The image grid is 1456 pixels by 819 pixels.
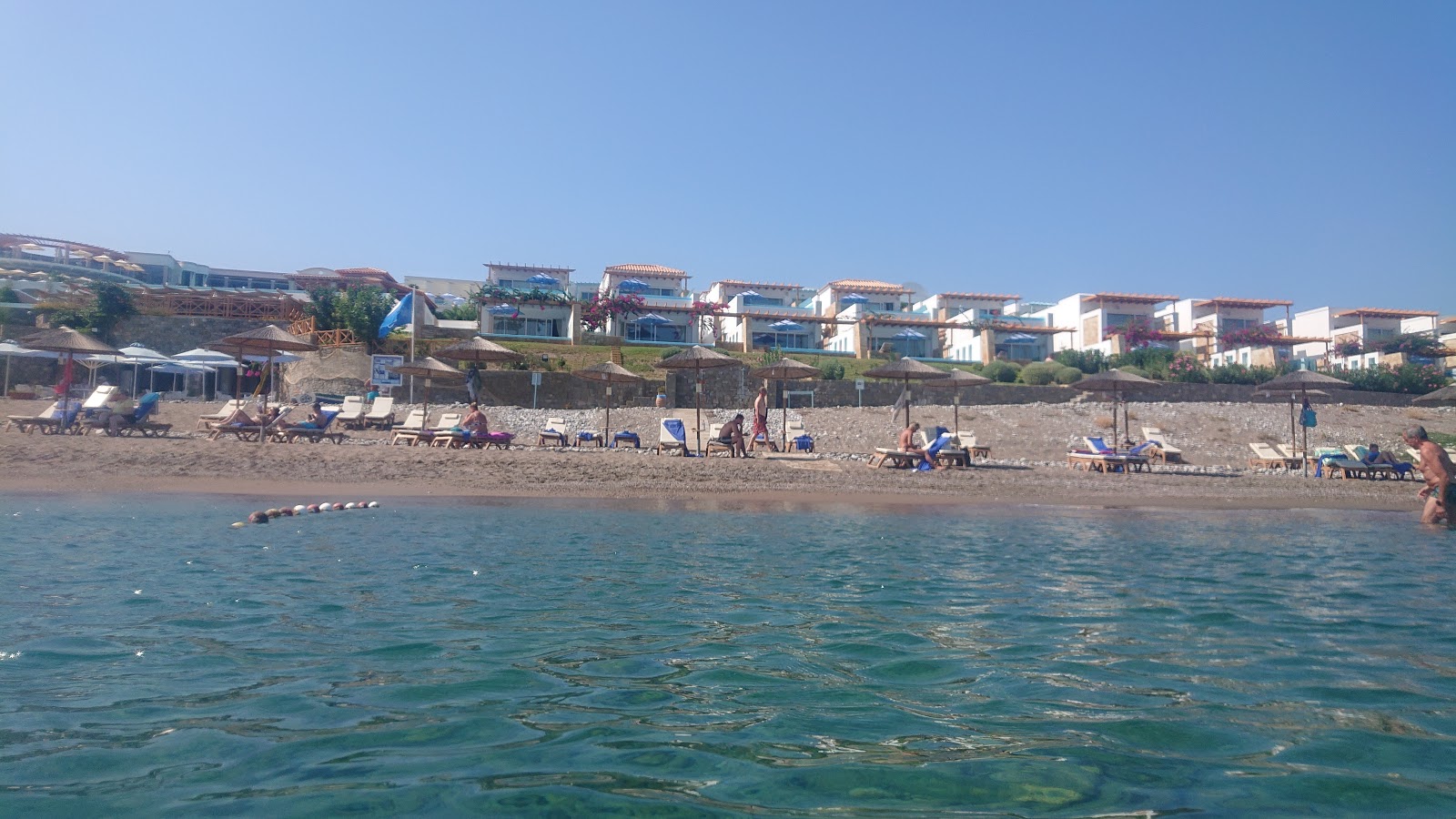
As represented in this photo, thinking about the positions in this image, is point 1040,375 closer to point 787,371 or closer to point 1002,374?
point 1002,374

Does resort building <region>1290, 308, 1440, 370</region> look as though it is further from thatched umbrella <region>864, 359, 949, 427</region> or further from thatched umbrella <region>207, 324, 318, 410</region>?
thatched umbrella <region>207, 324, 318, 410</region>

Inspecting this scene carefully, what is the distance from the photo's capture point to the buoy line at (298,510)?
384 inches

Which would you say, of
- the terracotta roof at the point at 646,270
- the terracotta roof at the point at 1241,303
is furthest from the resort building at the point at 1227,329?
the terracotta roof at the point at 646,270

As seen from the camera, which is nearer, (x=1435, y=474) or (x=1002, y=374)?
(x=1435, y=474)

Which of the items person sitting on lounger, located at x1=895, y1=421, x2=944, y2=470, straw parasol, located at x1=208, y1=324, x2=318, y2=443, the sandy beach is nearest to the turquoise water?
the sandy beach

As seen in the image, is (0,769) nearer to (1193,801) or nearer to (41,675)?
(41,675)

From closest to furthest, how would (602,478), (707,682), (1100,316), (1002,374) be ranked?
1. (707,682)
2. (602,478)
3. (1002,374)
4. (1100,316)

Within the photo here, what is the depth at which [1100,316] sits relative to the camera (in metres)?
58.9

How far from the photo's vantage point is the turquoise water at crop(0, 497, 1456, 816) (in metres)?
2.66

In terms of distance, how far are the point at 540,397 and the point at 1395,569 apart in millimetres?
26845

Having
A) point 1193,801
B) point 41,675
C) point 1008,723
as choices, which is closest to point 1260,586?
point 1008,723

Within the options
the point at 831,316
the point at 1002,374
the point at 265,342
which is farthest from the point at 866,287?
the point at 265,342

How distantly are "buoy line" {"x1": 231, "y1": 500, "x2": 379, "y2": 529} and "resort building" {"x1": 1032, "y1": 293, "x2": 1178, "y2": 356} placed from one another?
53.2 m

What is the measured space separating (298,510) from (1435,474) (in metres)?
13.6
